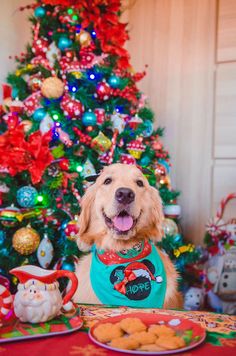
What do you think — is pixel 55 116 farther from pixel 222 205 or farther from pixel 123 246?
pixel 222 205

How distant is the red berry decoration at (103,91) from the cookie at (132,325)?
2001 mm

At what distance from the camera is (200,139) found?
3367 millimetres

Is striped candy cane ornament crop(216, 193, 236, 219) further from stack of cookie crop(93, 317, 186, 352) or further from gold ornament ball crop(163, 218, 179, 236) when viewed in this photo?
stack of cookie crop(93, 317, 186, 352)

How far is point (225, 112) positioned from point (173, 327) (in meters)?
2.81

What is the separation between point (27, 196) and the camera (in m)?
2.37

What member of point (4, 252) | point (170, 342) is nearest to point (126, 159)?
point (4, 252)

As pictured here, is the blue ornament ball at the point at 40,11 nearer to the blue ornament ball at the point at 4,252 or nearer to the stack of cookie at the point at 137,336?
the blue ornament ball at the point at 4,252

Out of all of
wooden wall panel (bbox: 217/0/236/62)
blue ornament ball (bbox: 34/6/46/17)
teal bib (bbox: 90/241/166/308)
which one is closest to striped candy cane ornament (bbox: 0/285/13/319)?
teal bib (bbox: 90/241/166/308)

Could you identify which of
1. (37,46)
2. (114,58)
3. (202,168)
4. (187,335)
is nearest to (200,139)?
(202,168)

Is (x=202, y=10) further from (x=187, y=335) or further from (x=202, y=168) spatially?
(x=187, y=335)

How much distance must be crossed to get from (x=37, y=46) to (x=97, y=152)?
0.91m

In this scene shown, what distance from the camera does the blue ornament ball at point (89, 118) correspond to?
2453mm

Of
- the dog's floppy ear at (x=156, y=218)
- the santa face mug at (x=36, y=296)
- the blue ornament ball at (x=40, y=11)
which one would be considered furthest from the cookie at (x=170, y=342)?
the blue ornament ball at (x=40, y=11)

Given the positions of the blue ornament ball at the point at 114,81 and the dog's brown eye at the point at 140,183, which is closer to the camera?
the dog's brown eye at the point at 140,183
